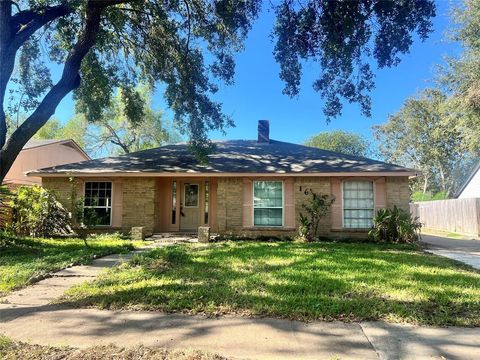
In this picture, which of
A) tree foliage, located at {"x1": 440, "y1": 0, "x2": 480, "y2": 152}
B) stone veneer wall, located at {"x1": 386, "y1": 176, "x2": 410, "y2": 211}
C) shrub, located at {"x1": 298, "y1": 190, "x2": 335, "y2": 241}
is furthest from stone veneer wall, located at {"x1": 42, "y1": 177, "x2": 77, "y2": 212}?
tree foliage, located at {"x1": 440, "y1": 0, "x2": 480, "y2": 152}

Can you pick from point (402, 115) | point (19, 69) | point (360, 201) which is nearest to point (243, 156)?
point (360, 201)

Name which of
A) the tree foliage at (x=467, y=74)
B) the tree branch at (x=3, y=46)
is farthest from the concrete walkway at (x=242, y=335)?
the tree foliage at (x=467, y=74)

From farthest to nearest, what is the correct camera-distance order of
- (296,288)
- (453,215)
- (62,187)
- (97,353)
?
(453,215) < (62,187) < (296,288) < (97,353)

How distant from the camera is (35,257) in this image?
28.3ft

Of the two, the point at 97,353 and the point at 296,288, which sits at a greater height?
the point at 296,288

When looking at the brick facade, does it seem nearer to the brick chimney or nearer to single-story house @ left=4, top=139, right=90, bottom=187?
the brick chimney

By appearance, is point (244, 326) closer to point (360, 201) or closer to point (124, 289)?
point (124, 289)

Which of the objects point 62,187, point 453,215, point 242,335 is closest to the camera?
point 242,335

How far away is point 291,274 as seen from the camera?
6797mm

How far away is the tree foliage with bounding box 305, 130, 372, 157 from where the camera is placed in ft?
162

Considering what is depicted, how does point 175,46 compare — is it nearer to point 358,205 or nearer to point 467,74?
point 358,205

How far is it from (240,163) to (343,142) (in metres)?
37.6

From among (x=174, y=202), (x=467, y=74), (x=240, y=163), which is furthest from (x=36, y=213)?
(x=467, y=74)

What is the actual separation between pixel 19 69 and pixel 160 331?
39.2 ft
